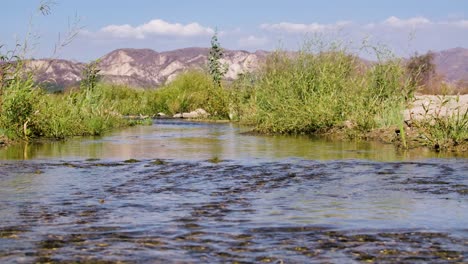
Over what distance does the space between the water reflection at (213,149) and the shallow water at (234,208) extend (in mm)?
115

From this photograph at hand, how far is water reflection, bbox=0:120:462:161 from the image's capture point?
14.5m

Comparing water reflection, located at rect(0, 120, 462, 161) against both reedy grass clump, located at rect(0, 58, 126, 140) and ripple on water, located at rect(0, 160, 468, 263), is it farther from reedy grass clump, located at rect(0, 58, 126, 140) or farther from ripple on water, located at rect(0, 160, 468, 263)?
ripple on water, located at rect(0, 160, 468, 263)

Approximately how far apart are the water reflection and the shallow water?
12cm

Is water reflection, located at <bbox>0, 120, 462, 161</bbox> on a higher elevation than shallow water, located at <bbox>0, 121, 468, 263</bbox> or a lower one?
higher

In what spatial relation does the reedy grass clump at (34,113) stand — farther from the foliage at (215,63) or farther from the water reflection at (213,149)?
the foliage at (215,63)

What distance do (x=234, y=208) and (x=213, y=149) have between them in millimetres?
8861

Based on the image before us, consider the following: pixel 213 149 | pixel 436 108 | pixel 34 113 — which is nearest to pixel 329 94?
pixel 436 108

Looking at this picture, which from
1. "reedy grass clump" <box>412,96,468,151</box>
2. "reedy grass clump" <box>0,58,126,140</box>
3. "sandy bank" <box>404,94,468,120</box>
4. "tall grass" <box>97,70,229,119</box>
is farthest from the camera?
"tall grass" <box>97,70,229,119</box>

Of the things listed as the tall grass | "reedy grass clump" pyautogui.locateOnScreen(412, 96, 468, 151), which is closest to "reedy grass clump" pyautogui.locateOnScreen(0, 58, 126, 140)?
"reedy grass clump" pyautogui.locateOnScreen(412, 96, 468, 151)

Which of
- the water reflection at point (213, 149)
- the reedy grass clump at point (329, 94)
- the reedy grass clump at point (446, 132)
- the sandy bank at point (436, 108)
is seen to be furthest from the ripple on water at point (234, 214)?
the reedy grass clump at point (329, 94)

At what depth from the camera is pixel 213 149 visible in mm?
16781

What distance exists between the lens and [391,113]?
62.7 feet

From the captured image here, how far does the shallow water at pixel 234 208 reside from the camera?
225 inches

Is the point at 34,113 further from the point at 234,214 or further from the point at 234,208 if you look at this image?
the point at 234,214
